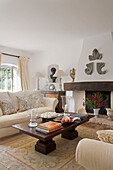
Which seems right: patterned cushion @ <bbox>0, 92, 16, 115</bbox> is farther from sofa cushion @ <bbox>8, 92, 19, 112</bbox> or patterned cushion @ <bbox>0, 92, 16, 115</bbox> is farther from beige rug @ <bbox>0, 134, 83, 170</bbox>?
beige rug @ <bbox>0, 134, 83, 170</bbox>

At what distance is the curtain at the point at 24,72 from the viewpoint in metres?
5.62

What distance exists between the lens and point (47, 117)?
2.27 meters

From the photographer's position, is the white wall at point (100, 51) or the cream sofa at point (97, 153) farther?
the white wall at point (100, 51)

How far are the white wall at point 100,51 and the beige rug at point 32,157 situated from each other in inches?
89.3

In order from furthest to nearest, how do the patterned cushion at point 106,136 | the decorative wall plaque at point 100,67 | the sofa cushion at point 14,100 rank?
1. the decorative wall plaque at point 100,67
2. the sofa cushion at point 14,100
3. the patterned cushion at point 106,136

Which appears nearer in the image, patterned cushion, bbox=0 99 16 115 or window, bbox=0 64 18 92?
patterned cushion, bbox=0 99 16 115

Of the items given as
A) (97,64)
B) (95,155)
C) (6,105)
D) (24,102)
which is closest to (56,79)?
(97,64)

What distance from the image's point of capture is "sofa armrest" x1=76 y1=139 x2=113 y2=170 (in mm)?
934

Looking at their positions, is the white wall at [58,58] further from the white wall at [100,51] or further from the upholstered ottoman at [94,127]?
the upholstered ottoman at [94,127]

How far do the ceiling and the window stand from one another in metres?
1.30

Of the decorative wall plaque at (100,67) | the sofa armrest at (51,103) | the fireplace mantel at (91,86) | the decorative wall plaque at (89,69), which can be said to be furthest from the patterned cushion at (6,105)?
the decorative wall plaque at (100,67)

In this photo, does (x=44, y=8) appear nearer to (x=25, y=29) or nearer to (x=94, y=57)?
(x=25, y=29)

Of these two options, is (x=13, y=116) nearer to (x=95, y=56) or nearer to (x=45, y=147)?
(x=45, y=147)

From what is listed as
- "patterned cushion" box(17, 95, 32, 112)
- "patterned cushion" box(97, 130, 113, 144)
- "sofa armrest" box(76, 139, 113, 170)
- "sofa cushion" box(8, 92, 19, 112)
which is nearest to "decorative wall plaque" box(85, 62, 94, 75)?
"patterned cushion" box(17, 95, 32, 112)
